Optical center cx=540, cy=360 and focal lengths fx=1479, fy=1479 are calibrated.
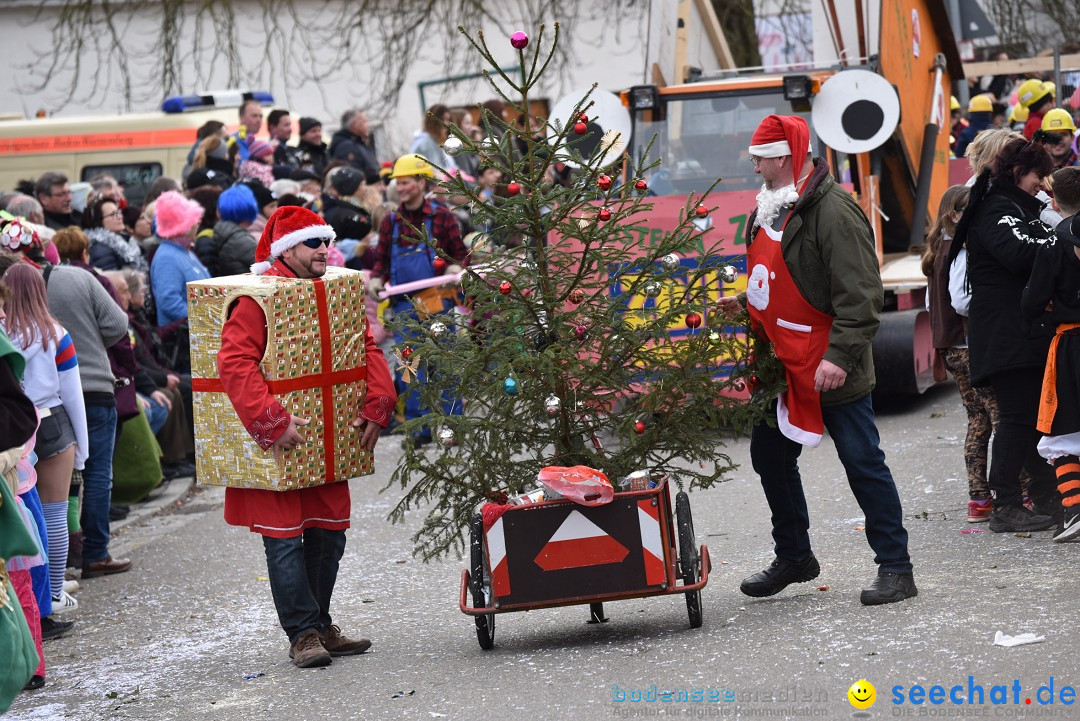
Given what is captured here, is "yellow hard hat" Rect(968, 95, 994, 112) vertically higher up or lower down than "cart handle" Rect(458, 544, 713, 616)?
higher up

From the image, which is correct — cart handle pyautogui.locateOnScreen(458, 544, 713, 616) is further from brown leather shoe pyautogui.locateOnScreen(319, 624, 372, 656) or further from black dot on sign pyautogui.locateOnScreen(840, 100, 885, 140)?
black dot on sign pyautogui.locateOnScreen(840, 100, 885, 140)

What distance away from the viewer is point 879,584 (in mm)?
5980

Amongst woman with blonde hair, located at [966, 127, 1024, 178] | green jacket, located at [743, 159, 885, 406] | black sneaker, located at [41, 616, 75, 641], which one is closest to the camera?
green jacket, located at [743, 159, 885, 406]

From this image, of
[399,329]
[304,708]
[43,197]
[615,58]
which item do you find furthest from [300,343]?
[615,58]

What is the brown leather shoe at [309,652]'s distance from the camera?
6.05 m

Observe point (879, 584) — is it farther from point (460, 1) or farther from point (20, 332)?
point (460, 1)

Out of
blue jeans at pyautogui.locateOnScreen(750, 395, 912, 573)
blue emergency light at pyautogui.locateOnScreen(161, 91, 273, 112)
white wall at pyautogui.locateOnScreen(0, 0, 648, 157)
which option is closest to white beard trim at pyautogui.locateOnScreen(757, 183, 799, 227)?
blue jeans at pyautogui.locateOnScreen(750, 395, 912, 573)

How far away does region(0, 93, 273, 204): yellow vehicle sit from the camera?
17.0 m

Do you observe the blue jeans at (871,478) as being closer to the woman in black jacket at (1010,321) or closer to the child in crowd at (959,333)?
the woman in black jacket at (1010,321)

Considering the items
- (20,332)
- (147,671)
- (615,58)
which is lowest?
(147,671)

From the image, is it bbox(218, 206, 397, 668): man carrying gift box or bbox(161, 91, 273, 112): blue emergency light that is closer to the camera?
bbox(218, 206, 397, 668): man carrying gift box

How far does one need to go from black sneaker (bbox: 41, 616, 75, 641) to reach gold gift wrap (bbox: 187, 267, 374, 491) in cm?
164

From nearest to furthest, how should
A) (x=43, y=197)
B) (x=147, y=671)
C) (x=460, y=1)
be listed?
(x=147, y=671)
(x=43, y=197)
(x=460, y=1)

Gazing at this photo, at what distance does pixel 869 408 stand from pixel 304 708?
8.33ft
